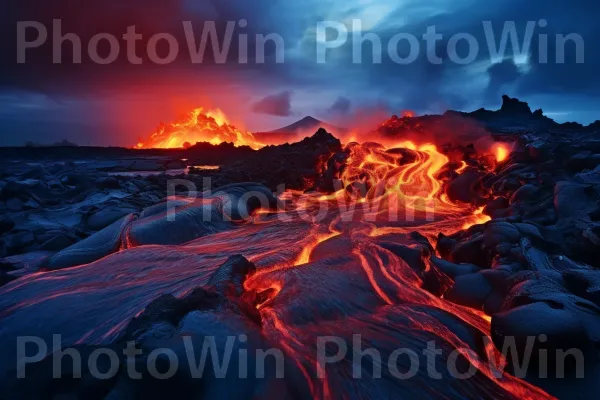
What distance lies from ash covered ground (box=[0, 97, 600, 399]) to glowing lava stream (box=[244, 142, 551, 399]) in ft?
0.11

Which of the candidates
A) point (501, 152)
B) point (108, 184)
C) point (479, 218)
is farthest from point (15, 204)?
point (501, 152)

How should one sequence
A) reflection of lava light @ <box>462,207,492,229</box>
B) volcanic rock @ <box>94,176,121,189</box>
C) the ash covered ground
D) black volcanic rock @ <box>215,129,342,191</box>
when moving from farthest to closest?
black volcanic rock @ <box>215,129,342,191</box> < volcanic rock @ <box>94,176,121,189</box> < reflection of lava light @ <box>462,207,492,229</box> < the ash covered ground

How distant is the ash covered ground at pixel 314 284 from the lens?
305 cm

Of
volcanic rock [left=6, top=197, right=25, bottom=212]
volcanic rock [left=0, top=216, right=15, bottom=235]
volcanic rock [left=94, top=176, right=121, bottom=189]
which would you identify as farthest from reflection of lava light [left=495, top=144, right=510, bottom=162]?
volcanic rock [left=6, top=197, right=25, bottom=212]

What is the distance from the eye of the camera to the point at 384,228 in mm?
8602

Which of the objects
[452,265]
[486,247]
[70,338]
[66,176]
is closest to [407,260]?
[452,265]

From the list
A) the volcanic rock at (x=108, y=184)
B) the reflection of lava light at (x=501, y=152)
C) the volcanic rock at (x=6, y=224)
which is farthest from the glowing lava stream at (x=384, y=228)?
the volcanic rock at (x=108, y=184)

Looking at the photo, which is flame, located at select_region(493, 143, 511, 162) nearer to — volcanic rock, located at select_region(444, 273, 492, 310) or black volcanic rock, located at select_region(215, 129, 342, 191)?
black volcanic rock, located at select_region(215, 129, 342, 191)

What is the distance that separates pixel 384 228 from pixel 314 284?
4.19m

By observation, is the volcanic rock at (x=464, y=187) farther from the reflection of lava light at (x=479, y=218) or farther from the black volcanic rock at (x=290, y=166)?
the black volcanic rock at (x=290, y=166)

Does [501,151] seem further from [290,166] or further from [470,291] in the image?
[470,291]

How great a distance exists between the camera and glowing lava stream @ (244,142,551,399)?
147 inches

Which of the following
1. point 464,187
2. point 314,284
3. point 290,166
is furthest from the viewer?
point 290,166

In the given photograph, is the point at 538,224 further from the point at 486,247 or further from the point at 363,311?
the point at 363,311
